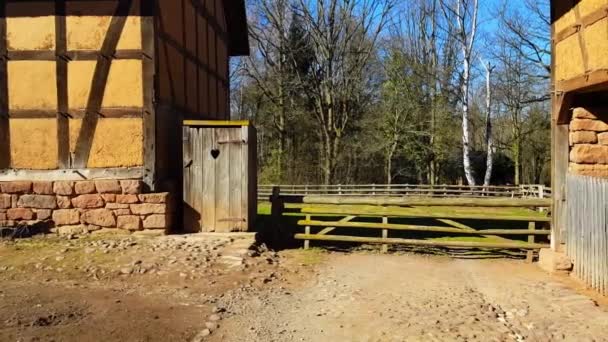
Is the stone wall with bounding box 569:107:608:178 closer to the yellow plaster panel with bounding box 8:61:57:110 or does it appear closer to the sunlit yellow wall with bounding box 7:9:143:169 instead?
the sunlit yellow wall with bounding box 7:9:143:169

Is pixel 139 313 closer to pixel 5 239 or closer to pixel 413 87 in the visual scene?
pixel 5 239

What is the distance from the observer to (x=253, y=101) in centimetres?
3338

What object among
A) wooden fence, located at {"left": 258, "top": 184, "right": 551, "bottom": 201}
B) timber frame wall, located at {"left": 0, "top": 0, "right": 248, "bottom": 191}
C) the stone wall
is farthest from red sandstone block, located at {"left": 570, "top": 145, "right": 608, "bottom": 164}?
wooden fence, located at {"left": 258, "top": 184, "right": 551, "bottom": 201}

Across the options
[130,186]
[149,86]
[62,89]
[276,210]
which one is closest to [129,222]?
[130,186]

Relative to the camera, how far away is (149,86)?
9.59m

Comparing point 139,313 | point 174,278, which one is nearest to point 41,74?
point 174,278

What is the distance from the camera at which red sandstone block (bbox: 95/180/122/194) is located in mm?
9477

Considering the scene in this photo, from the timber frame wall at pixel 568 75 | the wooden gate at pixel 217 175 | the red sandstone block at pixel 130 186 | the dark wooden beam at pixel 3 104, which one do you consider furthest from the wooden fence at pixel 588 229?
the dark wooden beam at pixel 3 104

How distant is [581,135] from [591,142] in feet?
0.65

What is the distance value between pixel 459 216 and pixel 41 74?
8.25 meters

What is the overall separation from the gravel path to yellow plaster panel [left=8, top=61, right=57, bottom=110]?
581 cm

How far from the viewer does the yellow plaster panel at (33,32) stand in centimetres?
962

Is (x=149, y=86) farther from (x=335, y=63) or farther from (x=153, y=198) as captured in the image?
(x=335, y=63)

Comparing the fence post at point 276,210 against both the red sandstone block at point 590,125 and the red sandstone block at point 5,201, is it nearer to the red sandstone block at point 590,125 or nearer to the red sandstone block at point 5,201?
the red sandstone block at point 5,201
